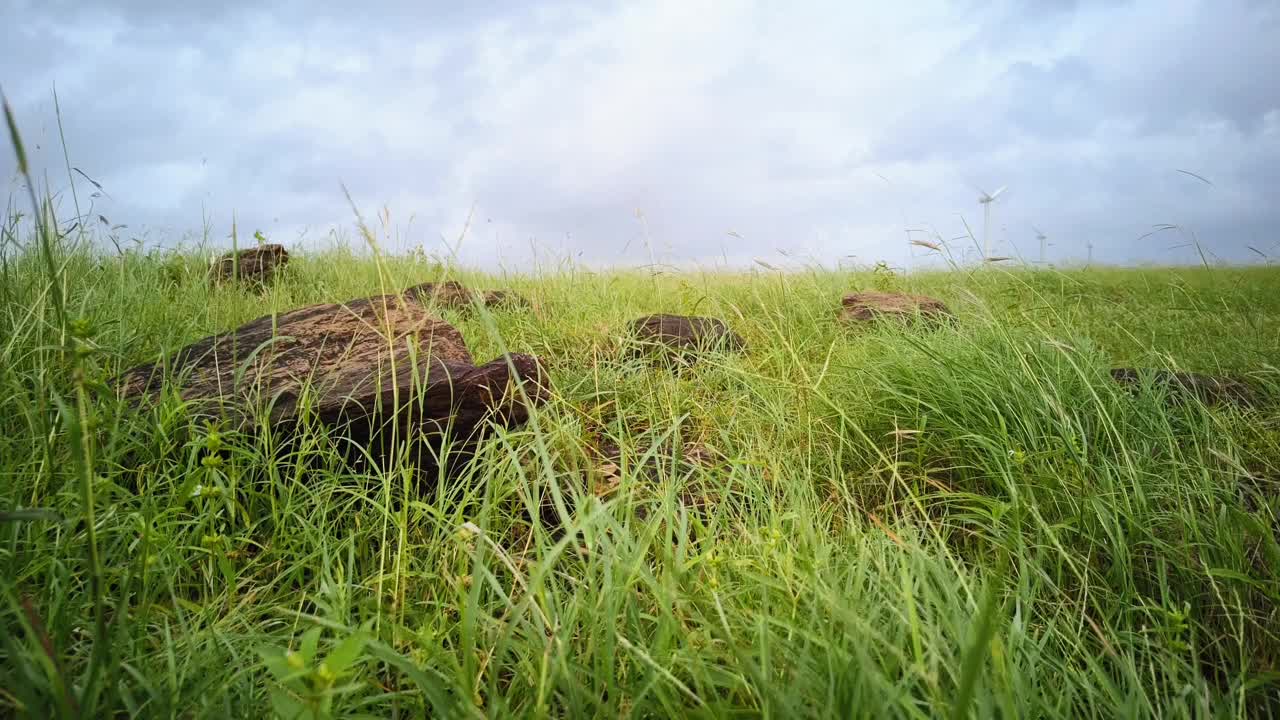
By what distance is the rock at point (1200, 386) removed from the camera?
2858mm

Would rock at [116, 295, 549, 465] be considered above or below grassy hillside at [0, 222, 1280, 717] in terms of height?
above

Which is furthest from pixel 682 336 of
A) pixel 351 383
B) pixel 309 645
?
pixel 309 645

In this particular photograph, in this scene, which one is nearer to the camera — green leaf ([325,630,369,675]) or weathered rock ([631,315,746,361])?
green leaf ([325,630,369,675])

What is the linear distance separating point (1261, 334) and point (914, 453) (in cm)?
338

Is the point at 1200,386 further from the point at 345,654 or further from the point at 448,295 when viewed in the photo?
the point at 448,295

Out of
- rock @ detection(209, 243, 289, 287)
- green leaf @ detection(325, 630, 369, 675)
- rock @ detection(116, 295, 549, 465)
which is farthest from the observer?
rock @ detection(209, 243, 289, 287)

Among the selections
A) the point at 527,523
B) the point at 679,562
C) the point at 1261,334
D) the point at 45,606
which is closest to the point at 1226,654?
the point at 679,562

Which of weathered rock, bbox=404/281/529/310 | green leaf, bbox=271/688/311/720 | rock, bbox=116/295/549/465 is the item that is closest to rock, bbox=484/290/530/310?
weathered rock, bbox=404/281/529/310

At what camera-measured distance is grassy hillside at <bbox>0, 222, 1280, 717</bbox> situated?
119cm

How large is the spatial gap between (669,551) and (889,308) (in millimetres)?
3720

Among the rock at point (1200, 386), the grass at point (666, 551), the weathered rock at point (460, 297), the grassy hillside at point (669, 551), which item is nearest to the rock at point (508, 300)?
the weathered rock at point (460, 297)

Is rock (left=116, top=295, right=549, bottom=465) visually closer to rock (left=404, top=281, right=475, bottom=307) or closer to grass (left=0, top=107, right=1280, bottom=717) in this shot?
grass (left=0, top=107, right=1280, bottom=717)

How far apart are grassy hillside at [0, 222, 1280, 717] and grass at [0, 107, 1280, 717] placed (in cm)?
2

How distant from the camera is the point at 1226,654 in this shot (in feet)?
5.82
